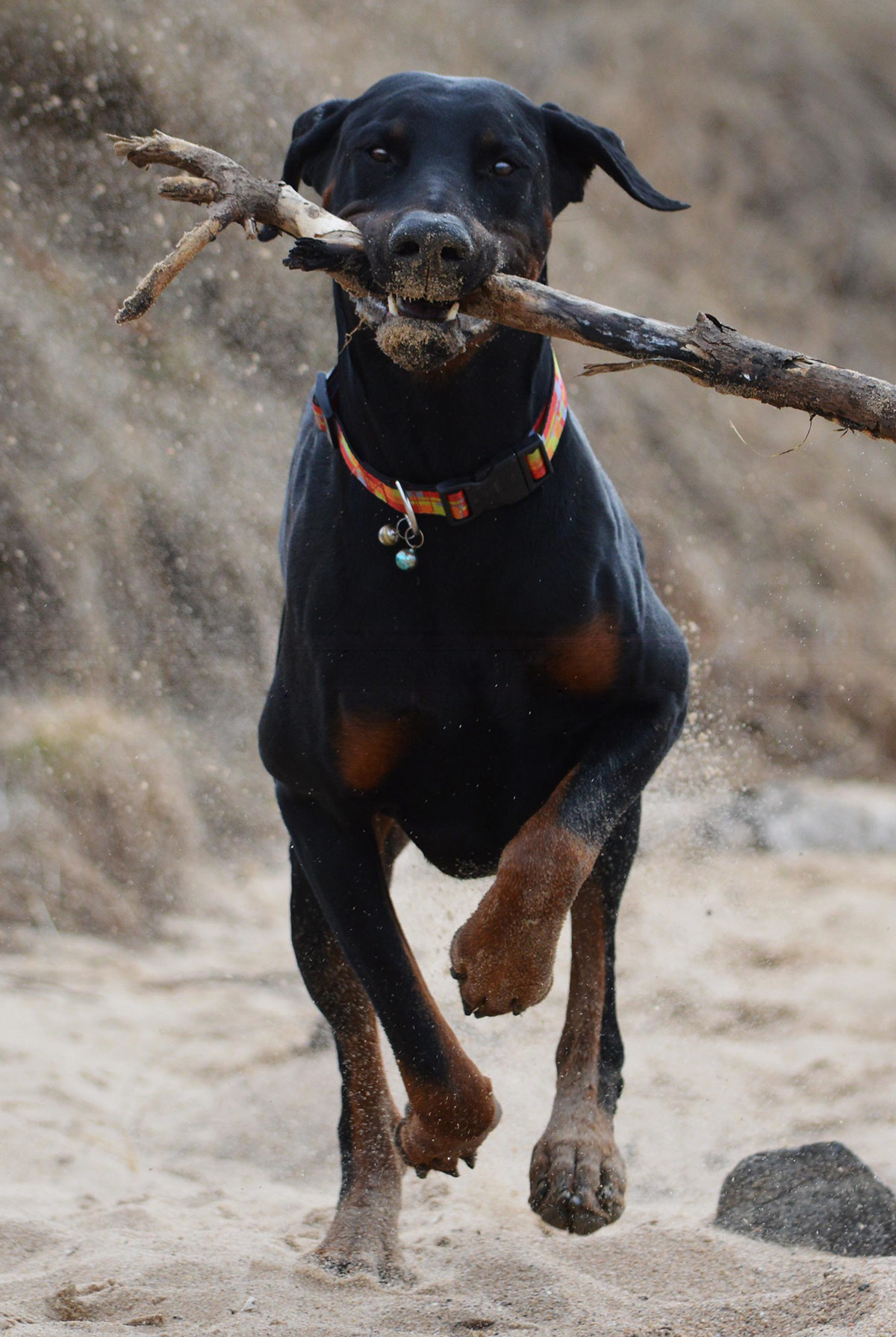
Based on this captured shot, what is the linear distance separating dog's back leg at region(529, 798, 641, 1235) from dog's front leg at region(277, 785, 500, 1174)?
29 centimetres

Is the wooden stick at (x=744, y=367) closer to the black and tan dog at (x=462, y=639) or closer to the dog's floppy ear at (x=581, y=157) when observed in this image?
the black and tan dog at (x=462, y=639)

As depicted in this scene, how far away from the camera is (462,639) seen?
2797mm

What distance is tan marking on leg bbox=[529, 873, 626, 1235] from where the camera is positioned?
3000 mm

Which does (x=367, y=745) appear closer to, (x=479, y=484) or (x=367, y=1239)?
(x=479, y=484)

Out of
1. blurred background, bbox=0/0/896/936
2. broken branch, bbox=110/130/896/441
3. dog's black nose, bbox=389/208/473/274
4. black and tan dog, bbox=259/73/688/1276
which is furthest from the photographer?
blurred background, bbox=0/0/896/936

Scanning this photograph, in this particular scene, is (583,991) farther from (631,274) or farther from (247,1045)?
(631,274)

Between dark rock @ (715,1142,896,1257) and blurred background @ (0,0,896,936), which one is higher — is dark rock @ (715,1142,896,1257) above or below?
below

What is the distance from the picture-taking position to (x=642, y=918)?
5547mm

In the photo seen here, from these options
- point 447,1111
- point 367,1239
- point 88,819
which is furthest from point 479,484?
point 88,819

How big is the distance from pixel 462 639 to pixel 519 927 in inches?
22.2

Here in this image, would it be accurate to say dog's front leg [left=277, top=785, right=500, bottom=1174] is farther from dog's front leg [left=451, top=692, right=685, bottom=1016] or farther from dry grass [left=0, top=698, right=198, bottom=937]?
dry grass [left=0, top=698, right=198, bottom=937]

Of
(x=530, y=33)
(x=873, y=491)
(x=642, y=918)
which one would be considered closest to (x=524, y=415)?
(x=642, y=918)

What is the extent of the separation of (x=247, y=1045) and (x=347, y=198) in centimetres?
300

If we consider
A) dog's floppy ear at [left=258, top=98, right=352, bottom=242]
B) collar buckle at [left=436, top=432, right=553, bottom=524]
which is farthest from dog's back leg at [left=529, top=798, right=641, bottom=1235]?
dog's floppy ear at [left=258, top=98, right=352, bottom=242]
